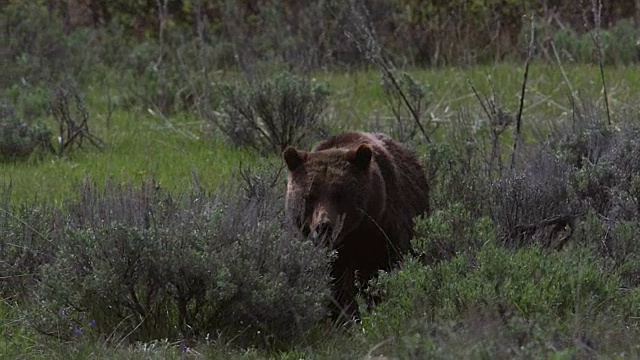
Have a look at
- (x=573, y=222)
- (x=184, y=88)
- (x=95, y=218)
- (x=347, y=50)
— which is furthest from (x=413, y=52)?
(x=95, y=218)

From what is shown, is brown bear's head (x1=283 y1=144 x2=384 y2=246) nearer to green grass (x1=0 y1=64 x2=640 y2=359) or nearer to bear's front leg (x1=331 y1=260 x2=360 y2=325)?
bear's front leg (x1=331 y1=260 x2=360 y2=325)

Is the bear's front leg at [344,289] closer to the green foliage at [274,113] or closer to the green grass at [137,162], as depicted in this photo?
the green grass at [137,162]

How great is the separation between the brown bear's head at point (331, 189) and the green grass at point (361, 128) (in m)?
0.55

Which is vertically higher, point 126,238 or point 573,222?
point 126,238

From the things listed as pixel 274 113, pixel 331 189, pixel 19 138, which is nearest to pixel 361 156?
pixel 331 189

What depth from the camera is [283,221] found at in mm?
6805

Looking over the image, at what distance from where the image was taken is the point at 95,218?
22.3 feet

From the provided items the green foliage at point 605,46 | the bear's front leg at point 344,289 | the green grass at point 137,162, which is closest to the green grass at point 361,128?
the green grass at point 137,162

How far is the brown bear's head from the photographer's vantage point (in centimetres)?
671

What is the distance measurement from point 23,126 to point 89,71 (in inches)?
169

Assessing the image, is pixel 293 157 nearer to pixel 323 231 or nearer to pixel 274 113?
pixel 323 231

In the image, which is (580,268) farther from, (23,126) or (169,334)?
(23,126)

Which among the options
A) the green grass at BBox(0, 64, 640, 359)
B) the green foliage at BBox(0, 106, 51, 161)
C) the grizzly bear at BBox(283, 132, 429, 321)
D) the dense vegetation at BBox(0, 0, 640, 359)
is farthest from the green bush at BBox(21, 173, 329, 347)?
the green foliage at BBox(0, 106, 51, 161)

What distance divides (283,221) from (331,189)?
307 mm
